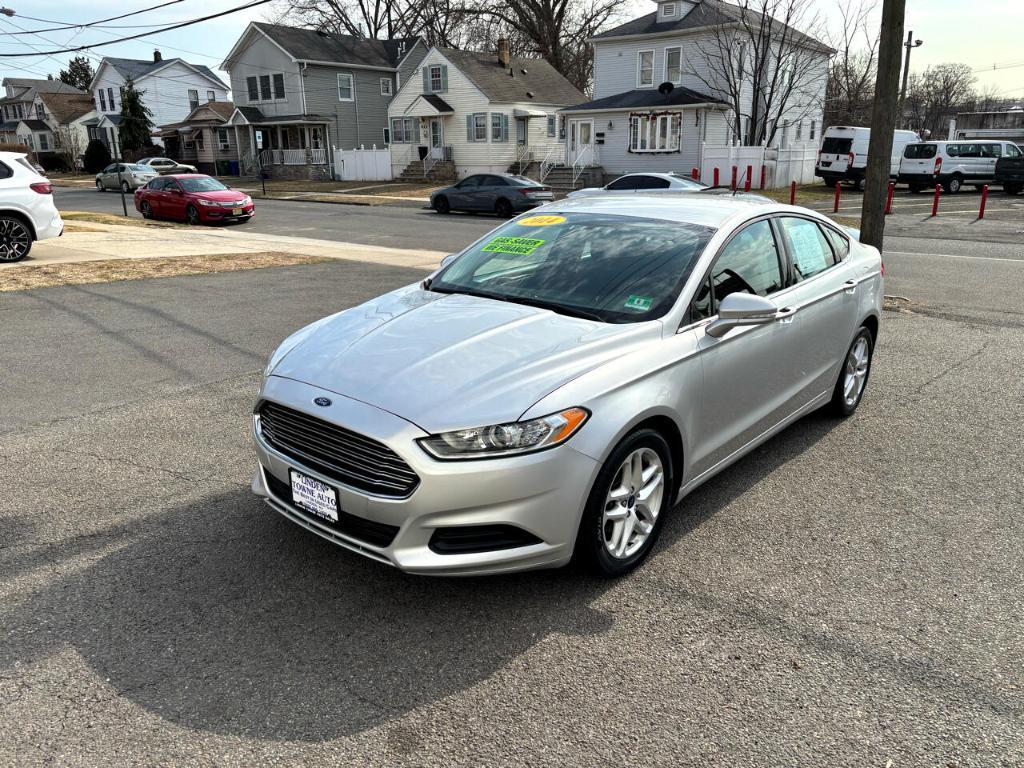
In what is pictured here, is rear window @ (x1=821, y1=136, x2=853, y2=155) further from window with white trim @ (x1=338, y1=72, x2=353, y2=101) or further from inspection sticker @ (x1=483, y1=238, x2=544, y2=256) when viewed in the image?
inspection sticker @ (x1=483, y1=238, x2=544, y2=256)

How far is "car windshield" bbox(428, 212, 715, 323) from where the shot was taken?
400cm

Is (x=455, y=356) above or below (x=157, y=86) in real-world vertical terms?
below

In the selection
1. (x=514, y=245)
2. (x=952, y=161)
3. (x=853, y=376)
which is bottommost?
(x=853, y=376)

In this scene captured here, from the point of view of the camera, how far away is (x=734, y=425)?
423 centimetres

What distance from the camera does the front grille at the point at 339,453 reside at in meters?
3.06

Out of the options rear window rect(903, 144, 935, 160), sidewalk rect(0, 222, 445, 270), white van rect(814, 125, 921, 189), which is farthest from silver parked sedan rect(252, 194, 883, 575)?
rear window rect(903, 144, 935, 160)

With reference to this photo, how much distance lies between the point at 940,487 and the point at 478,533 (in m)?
3.09

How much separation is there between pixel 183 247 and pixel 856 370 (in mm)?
14290

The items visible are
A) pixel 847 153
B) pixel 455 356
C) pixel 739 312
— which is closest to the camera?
pixel 455 356

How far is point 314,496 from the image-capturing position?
3350mm

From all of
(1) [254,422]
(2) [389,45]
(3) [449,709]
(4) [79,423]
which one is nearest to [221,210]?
(4) [79,423]

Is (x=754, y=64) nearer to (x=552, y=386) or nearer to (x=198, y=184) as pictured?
(x=198, y=184)

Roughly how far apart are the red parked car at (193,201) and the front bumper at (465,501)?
21.3 meters

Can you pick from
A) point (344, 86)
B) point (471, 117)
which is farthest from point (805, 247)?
point (344, 86)
